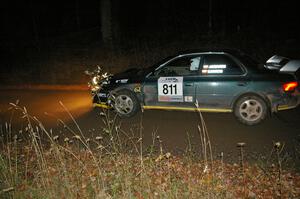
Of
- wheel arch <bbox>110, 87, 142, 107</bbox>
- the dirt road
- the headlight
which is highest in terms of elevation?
the headlight

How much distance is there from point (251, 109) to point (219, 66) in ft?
3.76

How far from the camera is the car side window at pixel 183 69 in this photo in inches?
295

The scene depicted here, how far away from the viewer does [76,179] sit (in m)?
4.77


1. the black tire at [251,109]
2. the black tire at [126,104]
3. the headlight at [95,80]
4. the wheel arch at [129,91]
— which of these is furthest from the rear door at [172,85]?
the headlight at [95,80]

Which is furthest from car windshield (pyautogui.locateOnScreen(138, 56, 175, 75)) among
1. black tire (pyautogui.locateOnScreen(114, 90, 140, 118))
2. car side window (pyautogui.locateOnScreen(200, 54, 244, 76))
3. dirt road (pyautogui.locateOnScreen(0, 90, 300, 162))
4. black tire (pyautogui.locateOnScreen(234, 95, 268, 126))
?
black tire (pyautogui.locateOnScreen(234, 95, 268, 126))

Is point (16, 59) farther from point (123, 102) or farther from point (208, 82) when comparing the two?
point (208, 82)

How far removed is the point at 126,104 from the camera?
317 inches

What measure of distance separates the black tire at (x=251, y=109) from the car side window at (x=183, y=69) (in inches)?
46.9

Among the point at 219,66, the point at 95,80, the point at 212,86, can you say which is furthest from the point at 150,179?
the point at 95,80

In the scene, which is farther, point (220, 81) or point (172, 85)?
point (172, 85)

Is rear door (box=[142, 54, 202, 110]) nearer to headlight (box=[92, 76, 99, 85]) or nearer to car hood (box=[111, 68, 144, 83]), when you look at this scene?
car hood (box=[111, 68, 144, 83])

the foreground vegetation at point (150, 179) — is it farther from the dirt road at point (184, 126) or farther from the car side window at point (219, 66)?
the car side window at point (219, 66)

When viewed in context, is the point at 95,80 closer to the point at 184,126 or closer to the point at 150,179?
the point at 184,126

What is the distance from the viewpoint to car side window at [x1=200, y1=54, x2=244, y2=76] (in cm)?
709
